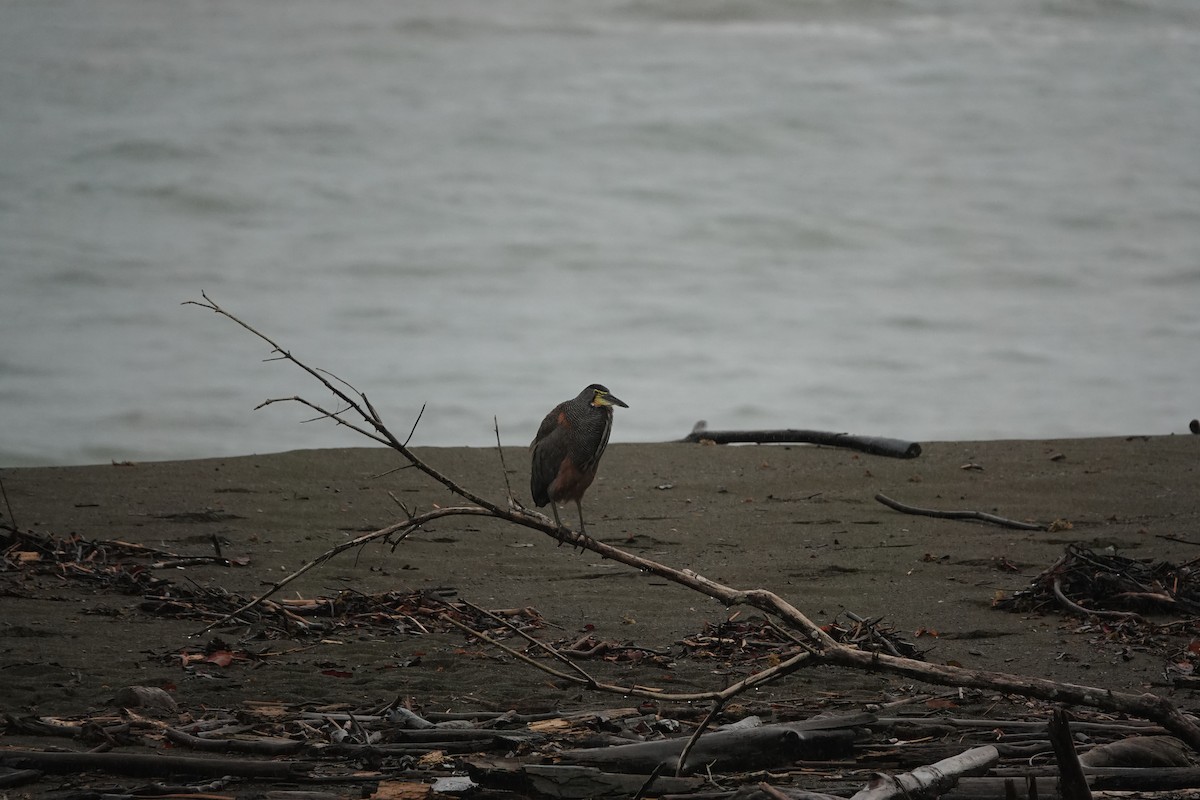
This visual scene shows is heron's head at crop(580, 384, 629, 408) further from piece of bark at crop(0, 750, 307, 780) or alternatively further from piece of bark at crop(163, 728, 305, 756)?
piece of bark at crop(0, 750, 307, 780)

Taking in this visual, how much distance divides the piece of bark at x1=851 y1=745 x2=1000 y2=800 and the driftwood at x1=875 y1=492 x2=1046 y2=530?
446 centimetres

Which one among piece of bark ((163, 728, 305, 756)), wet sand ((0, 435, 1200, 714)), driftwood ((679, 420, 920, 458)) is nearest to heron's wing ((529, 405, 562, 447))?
wet sand ((0, 435, 1200, 714))

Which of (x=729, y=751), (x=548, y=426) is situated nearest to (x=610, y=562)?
(x=548, y=426)

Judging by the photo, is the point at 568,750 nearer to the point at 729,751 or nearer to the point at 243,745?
the point at 729,751

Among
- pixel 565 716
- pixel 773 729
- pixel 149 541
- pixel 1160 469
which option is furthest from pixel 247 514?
pixel 1160 469

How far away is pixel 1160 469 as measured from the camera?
891cm

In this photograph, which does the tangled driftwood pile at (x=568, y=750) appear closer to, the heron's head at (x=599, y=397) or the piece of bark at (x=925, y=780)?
the piece of bark at (x=925, y=780)

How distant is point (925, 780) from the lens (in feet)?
10.0

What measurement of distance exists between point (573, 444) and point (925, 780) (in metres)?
3.12

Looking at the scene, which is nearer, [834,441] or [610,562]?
[610,562]

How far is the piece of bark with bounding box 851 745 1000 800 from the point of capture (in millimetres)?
2971

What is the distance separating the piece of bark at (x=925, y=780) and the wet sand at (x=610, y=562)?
1.48m

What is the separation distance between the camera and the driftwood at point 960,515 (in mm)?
7480

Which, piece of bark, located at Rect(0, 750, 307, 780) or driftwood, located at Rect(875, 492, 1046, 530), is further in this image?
driftwood, located at Rect(875, 492, 1046, 530)
